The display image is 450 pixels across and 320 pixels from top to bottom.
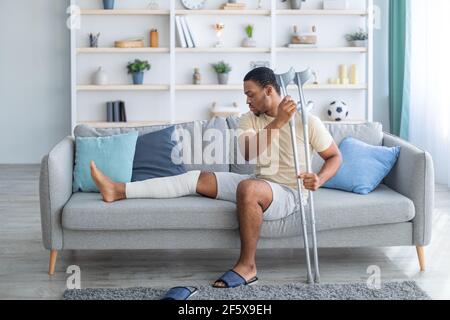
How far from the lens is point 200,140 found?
4680mm

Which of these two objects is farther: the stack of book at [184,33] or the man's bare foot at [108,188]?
the stack of book at [184,33]

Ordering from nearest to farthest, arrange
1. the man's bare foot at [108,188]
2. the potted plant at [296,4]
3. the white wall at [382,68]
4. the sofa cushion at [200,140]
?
the man's bare foot at [108,188] < the sofa cushion at [200,140] < the potted plant at [296,4] < the white wall at [382,68]

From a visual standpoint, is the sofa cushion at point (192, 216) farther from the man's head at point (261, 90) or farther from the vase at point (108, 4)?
the vase at point (108, 4)

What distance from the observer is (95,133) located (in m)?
4.73

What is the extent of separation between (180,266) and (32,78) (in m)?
4.71

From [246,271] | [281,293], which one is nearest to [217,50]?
[246,271]

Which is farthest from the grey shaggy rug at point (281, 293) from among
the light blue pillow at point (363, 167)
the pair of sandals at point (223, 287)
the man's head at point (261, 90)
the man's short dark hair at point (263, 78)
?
the man's short dark hair at point (263, 78)

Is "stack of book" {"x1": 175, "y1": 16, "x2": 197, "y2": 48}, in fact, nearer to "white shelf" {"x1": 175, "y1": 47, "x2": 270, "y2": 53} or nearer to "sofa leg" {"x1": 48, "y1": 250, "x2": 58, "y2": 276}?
"white shelf" {"x1": 175, "y1": 47, "x2": 270, "y2": 53}

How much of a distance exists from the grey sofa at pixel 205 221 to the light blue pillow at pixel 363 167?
118 millimetres

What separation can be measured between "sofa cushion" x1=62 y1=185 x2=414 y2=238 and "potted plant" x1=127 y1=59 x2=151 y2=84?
12.6ft

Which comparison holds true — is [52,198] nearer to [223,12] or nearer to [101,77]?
[101,77]

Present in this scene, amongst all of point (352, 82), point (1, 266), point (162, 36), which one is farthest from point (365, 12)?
point (1, 266)

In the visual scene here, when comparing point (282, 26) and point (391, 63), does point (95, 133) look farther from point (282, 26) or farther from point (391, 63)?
point (391, 63)

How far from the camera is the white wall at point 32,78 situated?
8438 millimetres
